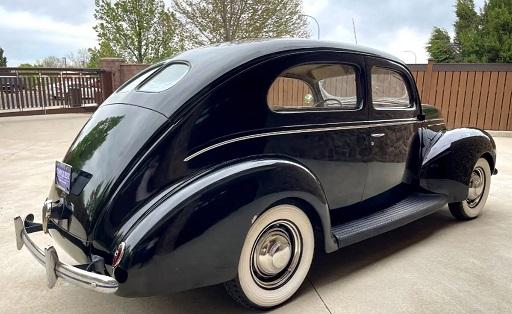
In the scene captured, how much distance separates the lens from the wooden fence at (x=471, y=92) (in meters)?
9.59

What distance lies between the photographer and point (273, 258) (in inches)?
101

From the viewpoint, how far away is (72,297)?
2.72m

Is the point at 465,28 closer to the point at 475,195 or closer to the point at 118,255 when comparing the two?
the point at 475,195

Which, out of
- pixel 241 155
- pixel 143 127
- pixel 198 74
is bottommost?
pixel 241 155

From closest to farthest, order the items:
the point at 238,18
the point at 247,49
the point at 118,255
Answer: the point at 118,255, the point at 247,49, the point at 238,18

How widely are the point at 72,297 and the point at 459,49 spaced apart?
23453 millimetres

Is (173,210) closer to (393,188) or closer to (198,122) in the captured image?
(198,122)

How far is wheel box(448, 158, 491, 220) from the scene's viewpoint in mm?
4137

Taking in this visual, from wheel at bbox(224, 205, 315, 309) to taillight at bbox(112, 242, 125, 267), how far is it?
682 millimetres

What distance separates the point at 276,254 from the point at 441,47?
23.0 metres

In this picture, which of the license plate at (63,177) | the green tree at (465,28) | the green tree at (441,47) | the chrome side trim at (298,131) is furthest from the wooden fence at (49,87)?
the green tree at (441,47)

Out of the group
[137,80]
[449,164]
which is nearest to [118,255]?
[137,80]

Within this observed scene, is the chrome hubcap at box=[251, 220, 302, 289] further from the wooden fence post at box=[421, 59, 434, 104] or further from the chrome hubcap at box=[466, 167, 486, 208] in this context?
the wooden fence post at box=[421, 59, 434, 104]

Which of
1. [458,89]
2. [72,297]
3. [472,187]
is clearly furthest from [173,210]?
[458,89]
